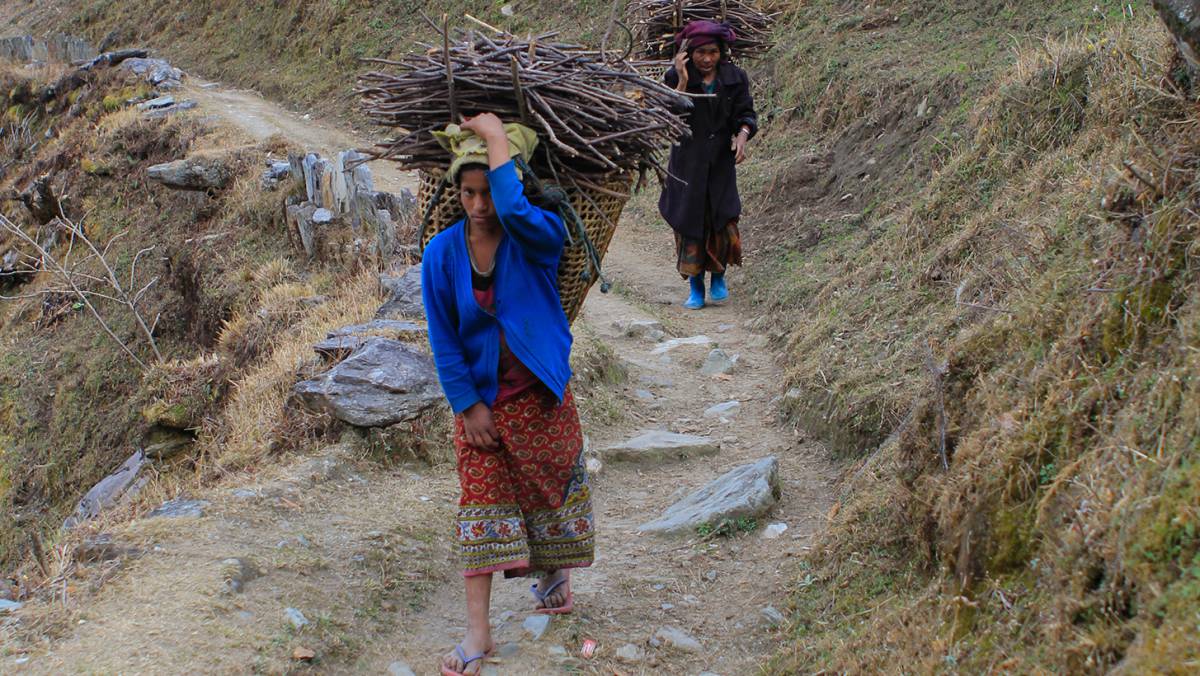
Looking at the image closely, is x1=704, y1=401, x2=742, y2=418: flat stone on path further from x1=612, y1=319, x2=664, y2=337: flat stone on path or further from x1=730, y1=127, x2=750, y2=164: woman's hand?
x1=730, y1=127, x2=750, y2=164: woman's hand

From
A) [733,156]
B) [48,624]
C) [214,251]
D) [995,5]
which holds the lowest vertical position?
[214,251]

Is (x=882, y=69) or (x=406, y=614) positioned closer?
(x=406, y=614)

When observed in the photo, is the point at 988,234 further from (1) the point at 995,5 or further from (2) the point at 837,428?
(1) the point at 995,5

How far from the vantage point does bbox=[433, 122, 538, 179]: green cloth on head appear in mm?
2811

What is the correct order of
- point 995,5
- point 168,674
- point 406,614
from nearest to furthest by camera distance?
point 168,674 < point 406,614 < point 995,5

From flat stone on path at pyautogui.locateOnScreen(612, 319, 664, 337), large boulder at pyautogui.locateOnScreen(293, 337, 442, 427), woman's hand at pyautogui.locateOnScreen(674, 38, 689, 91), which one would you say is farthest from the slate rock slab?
large boulder at pyautogui.locateOnScreen(293, 337, 442, 427)

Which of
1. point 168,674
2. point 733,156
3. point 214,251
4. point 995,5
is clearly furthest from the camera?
point 214,251

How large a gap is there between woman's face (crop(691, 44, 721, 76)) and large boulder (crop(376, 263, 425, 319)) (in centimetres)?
219

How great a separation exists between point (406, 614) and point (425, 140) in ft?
5.49

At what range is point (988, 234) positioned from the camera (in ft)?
15.5

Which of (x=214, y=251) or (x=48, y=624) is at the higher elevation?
(x=48, y=624)

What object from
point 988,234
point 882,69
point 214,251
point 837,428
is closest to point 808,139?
point 882,69

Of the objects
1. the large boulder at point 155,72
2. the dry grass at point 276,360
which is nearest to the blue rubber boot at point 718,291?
the dry grass at point 276,360

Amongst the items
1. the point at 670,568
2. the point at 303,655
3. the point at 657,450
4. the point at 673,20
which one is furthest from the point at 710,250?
the point at 303,655
